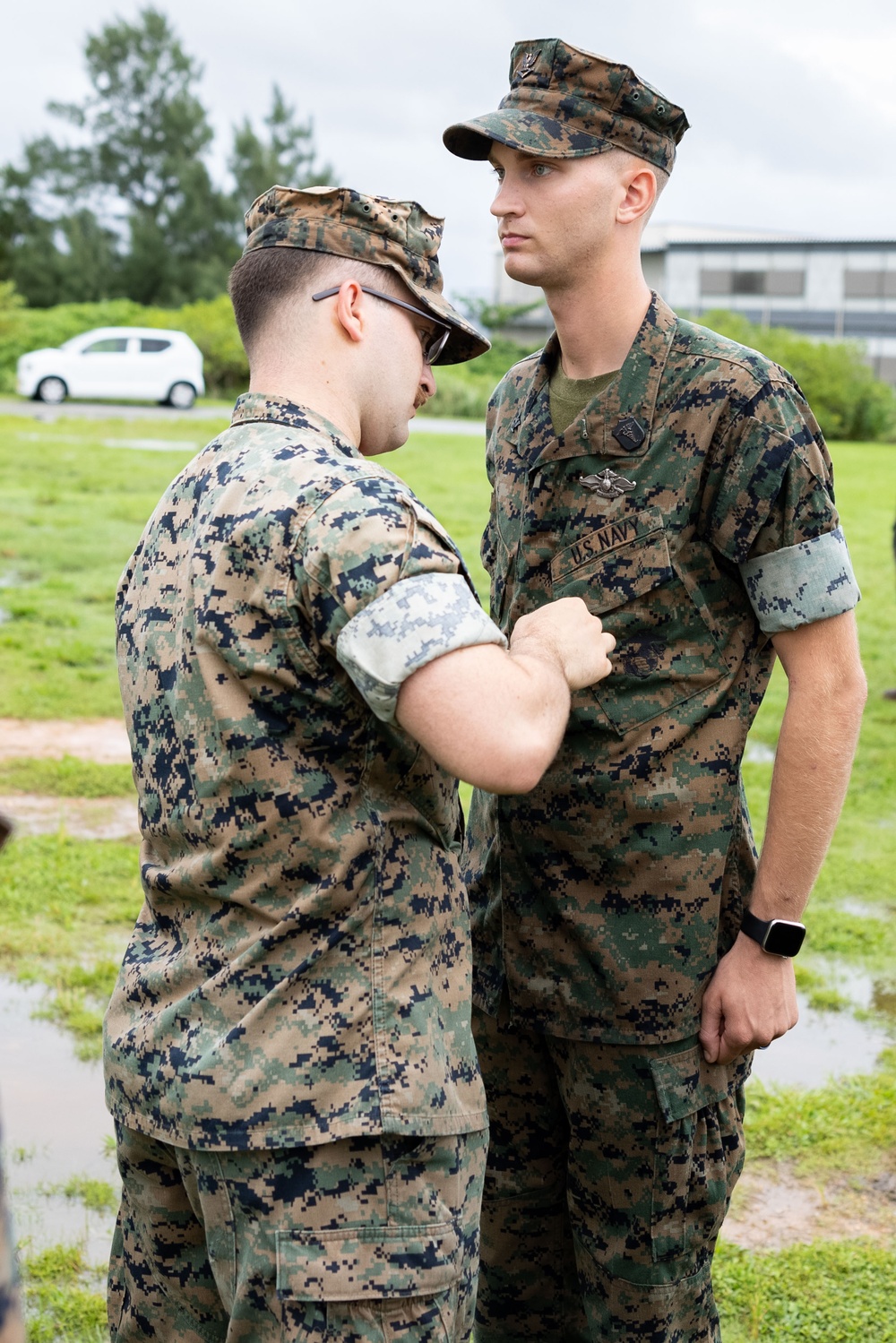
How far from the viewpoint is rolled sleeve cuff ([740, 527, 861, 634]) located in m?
2.40

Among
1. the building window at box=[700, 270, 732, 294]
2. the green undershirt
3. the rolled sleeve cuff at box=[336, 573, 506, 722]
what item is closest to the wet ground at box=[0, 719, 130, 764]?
the green undershirt

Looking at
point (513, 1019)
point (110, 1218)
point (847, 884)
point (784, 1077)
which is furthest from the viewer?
point (847, 884)

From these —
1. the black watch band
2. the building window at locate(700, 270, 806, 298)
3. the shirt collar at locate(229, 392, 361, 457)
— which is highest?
the shirt collar at locate(229, 392, 361, 457)

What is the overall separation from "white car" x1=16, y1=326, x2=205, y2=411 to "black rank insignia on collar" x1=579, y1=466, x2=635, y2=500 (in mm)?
23245

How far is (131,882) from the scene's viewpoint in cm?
564

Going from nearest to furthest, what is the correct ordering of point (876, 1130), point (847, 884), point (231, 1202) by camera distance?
point (231, 1202), point (876, 1130), point (847, 884)

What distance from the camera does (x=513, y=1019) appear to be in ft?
8.95

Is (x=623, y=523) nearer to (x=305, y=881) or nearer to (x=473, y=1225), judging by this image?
(x=305, y=881)

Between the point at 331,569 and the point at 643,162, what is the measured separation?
4.08 ft

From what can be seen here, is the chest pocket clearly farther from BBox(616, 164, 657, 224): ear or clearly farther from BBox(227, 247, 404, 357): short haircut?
BBox(227, 247, 404, 357): short haircut

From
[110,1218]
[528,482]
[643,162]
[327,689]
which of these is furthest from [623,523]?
[110,1218]

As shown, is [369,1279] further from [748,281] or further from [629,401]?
[748,281]

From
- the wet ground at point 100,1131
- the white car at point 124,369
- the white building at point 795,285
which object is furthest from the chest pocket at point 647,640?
the white building at point 795,285

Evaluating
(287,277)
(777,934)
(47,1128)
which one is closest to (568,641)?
(287,277)
